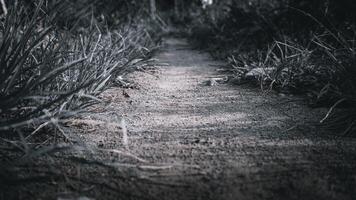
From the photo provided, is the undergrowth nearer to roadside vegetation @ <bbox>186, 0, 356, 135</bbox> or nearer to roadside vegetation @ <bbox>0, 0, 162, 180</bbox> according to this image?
roadside vegetation @ <bbox>0, 0, 162, 180</bbox>

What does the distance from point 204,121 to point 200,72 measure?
1.37 m

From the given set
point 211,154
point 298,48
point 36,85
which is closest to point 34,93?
point 36,85

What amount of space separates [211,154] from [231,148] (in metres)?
0.09

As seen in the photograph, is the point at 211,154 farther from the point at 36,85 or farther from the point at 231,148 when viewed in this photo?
the point at 36,85

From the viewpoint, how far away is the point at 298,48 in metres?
2.21

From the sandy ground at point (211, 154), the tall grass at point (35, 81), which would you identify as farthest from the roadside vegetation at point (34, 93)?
the sandy ground at point (211, 154)

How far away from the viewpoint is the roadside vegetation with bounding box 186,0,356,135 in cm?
154

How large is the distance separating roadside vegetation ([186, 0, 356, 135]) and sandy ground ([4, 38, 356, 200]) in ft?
0.43

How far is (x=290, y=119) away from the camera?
151 cm

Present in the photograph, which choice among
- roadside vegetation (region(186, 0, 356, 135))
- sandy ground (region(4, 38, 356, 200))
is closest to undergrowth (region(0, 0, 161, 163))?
sandy ground (region(4, 38, 356, 200))

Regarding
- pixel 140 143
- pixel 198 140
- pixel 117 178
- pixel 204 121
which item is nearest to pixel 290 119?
pixel 204 121

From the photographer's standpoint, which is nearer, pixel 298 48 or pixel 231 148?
pixel 231 148

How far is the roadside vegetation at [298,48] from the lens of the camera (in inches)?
60.6

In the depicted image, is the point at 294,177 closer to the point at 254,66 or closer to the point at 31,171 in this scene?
the point at 31,171
